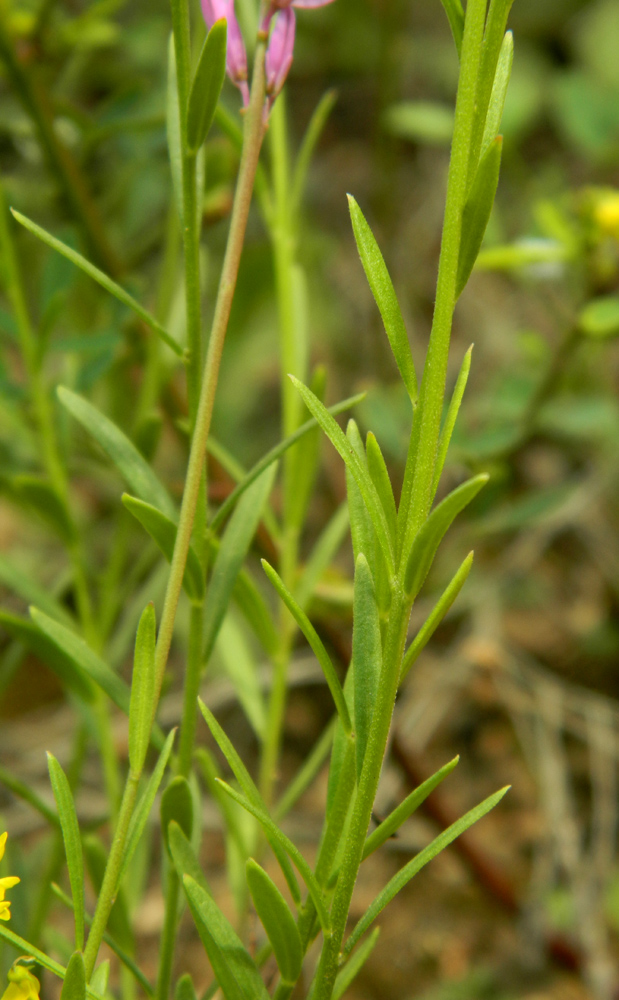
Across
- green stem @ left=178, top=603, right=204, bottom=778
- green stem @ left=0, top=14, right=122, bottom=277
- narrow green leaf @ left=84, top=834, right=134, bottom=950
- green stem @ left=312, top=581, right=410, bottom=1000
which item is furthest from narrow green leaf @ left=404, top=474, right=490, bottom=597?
green stem @ left=0, top=14, right=122, bottom=277

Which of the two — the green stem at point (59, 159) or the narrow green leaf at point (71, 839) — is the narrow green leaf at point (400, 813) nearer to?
the narrow green leaf at point (71, 839)

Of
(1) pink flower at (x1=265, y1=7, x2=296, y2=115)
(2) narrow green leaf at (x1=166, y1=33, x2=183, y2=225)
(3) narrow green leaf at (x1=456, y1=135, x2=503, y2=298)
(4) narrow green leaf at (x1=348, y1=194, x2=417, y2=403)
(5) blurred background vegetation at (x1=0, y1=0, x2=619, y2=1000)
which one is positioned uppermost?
(1) pink flower at (x1=265, y1=7, x2=296, y2=115)

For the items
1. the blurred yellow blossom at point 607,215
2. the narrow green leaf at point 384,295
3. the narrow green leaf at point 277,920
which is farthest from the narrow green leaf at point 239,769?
the blurred yellow blossom at point 607,215

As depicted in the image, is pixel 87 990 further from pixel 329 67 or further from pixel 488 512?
pixel 329 67

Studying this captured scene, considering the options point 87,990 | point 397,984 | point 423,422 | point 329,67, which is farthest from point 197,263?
point 329,67

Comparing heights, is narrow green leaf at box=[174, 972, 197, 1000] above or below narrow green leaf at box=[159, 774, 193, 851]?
below

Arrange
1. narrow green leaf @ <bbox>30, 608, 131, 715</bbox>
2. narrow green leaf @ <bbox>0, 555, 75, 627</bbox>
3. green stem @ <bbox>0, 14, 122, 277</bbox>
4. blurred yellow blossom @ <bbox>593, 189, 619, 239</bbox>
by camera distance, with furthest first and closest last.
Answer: blurred yellow blossom @ <bbox>593, 189, 619, 239</bbox> → green stem @ <bbox>0, 14, 122, 277</bbox> → narrow green leaf @ <bbox>0, 555, 75, 627</bbox> → narrow green leaf @ <bbox>30, 608, 131, 715</bbox>

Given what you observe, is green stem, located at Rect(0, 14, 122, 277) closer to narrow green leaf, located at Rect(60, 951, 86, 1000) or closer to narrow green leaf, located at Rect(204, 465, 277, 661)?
narrow green leaf, located at Rect(204, 465, 277, 661)

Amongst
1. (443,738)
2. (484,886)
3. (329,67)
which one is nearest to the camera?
(484,886)
